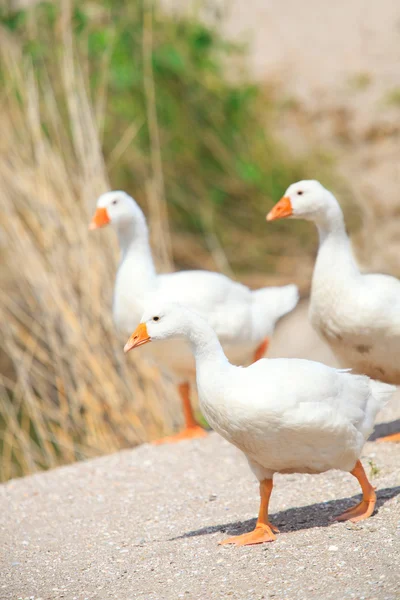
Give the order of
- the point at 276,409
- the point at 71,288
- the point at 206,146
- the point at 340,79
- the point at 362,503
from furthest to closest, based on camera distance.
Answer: the point at 340,79, the point at 206,146, the point at 71,288, the point at 362,503, the point at 276,409

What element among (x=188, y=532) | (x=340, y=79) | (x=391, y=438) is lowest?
(x=391, y=438)

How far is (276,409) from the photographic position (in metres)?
3.13

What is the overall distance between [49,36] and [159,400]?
2969mm

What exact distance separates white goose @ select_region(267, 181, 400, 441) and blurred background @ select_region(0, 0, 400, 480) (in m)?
1.77

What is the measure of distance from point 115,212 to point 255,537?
2.57m

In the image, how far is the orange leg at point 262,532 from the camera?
326 centimetres

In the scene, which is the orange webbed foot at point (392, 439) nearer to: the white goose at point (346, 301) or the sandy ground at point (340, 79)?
the white goose at point (346, 301)

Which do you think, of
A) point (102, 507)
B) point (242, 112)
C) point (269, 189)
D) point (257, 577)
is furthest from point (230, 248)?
point (257, 577)

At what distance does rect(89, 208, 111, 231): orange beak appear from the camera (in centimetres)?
527

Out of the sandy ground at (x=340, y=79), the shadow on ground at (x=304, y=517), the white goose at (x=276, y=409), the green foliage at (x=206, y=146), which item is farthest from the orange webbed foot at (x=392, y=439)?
the sandy ground at (x=340, y=79)

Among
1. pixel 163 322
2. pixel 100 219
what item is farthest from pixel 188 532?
pixel 100 219

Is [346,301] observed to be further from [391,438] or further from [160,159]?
[160,159]

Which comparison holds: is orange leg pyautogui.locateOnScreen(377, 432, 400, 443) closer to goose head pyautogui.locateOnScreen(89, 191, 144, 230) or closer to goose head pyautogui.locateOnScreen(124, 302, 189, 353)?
goose head pyautogui.locateOnScreen(124, 302, 189, 353)

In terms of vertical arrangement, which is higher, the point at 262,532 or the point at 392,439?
the point at 262,532
